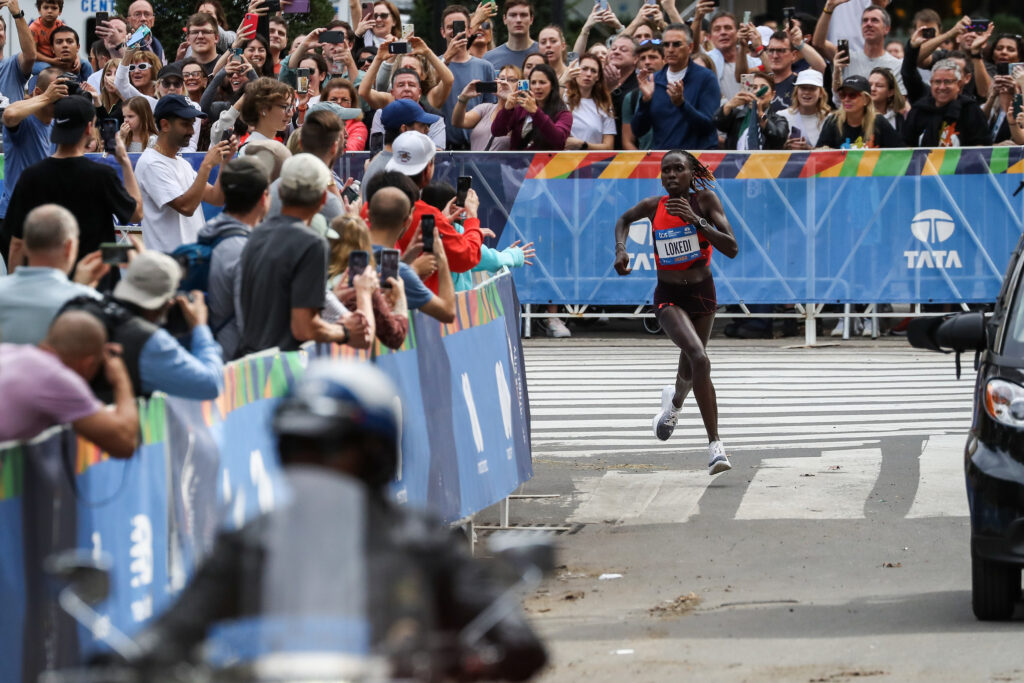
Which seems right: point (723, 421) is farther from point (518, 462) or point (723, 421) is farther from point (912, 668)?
point (912, 668)

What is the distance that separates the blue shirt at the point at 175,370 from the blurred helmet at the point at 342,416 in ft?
9.49

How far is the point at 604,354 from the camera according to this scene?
65.2ft

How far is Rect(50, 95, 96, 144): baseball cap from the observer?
392 inches

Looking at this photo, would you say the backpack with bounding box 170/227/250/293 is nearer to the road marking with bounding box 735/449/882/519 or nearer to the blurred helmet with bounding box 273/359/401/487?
the road marking with bounding box 735/449/882/519

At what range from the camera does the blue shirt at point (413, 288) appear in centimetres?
912

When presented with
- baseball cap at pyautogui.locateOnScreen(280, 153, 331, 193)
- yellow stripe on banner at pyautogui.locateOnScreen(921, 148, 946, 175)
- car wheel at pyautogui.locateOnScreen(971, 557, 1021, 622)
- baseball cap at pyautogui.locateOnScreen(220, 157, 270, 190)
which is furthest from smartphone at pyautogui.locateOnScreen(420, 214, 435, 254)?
yellow stripe on banner at pyautogui.locateOnScreen(921, 148, 946, 175)

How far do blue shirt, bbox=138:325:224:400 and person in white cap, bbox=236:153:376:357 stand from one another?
4.00 ft

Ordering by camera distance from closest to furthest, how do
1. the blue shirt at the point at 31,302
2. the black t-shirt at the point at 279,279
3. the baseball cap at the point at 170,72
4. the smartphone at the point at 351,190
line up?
1. the blue shirt at the point at 31,302
2. the black t-shirt at the point at 279,279
3. the smartphone at the point at 351,190
4. the baseball cap at the point at 170,72

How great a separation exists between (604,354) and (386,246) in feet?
35.4

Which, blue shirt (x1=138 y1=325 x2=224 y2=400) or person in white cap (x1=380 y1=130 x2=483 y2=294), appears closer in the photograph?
blue shirt (x1=138 y1=325 x2=224 y2=400)

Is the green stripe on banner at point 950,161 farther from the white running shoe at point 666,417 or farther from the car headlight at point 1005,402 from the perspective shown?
the car headlight at point 1005,402

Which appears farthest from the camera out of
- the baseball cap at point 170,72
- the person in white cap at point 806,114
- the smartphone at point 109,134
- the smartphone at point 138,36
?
the person in white cap at point 806,114

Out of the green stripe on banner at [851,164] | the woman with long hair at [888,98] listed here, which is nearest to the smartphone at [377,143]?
the green stripe on banner at [851,164]

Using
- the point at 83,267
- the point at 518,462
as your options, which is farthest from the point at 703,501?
the point at 83,267
